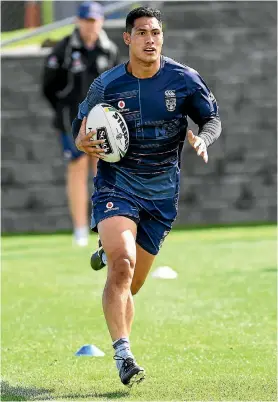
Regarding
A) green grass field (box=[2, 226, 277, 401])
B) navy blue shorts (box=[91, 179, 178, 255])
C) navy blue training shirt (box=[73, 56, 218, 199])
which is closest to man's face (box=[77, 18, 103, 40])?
green grass field (box=[2, 226, 277, 401])

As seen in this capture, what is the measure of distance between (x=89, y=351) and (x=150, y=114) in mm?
1614

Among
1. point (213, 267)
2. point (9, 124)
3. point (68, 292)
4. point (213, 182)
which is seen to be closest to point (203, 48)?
point (213, 182)

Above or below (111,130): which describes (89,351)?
below

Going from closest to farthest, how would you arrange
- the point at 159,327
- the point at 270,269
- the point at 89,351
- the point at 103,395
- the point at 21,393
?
1. the point at 103,395
2. the point at 21,393
3. the point at 89,351
4. the point at 159,327
5. the point at 270,269

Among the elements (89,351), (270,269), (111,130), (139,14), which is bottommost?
(270,269)

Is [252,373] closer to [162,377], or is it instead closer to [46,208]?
[162,377]

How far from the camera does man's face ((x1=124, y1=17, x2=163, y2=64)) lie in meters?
7.05

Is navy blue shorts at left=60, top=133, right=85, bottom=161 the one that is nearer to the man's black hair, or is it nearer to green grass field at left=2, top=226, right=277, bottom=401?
green grass field at left=2, top=226, right=277, bottom=401

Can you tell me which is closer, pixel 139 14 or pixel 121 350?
pixel 121 350

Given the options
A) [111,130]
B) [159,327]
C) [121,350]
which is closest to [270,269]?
[159,327]

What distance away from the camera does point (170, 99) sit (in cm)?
713

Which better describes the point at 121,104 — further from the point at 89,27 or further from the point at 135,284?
the point at 89,27

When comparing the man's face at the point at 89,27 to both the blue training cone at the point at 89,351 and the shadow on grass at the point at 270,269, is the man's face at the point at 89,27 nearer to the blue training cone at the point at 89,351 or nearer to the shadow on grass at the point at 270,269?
the shadow on grass at the point at 270,269

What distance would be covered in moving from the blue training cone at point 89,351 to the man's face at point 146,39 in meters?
1.90
